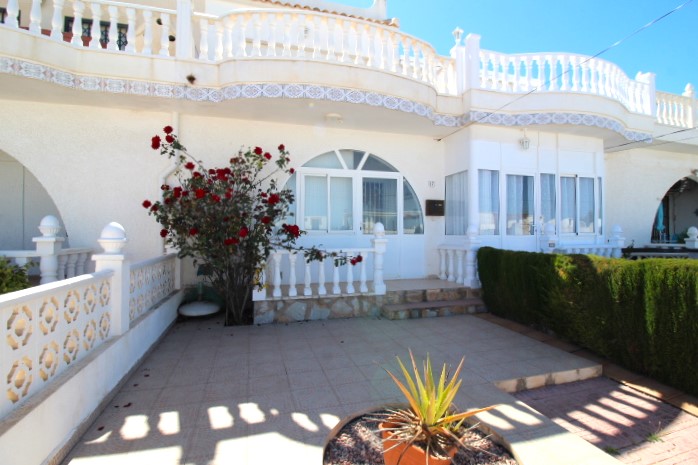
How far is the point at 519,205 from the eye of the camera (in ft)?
24.5

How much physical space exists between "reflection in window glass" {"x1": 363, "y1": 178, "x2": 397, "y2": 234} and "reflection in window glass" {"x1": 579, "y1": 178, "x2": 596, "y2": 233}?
13.9ft

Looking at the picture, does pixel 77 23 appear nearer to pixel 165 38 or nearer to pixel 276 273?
pixel 165 38

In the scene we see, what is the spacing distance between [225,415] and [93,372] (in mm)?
1127

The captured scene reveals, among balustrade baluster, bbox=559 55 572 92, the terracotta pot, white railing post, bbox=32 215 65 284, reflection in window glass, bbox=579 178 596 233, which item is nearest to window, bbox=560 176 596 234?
reflection in window glass, bbox=579 178 596 233

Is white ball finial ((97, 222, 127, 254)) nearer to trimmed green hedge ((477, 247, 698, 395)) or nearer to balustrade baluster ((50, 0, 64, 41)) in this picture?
balustrade baluster ((50, 0, 64, 41))

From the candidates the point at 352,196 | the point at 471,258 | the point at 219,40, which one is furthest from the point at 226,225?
the point at 471,258

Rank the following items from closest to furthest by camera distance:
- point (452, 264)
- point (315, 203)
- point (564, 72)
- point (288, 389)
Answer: point (288, 389) → point (564, 72) → point (315, 203) → point (452, 264)

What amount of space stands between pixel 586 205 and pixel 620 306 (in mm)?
4846

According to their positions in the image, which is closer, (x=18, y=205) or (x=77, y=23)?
(x=77, y=23)

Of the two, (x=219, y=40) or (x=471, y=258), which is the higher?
(x=219, y=40)

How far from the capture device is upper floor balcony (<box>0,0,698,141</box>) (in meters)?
5.23

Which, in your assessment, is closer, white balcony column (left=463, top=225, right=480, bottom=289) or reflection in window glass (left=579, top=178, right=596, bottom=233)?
white balcony column (left=463, top=225, right=480, bottom=289)

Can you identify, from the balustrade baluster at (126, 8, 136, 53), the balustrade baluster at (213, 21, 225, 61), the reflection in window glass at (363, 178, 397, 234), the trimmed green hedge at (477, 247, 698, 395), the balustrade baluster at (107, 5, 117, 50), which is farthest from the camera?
the reflection in window glass at (363, 178, 397, 234)

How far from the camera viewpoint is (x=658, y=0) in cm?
448
